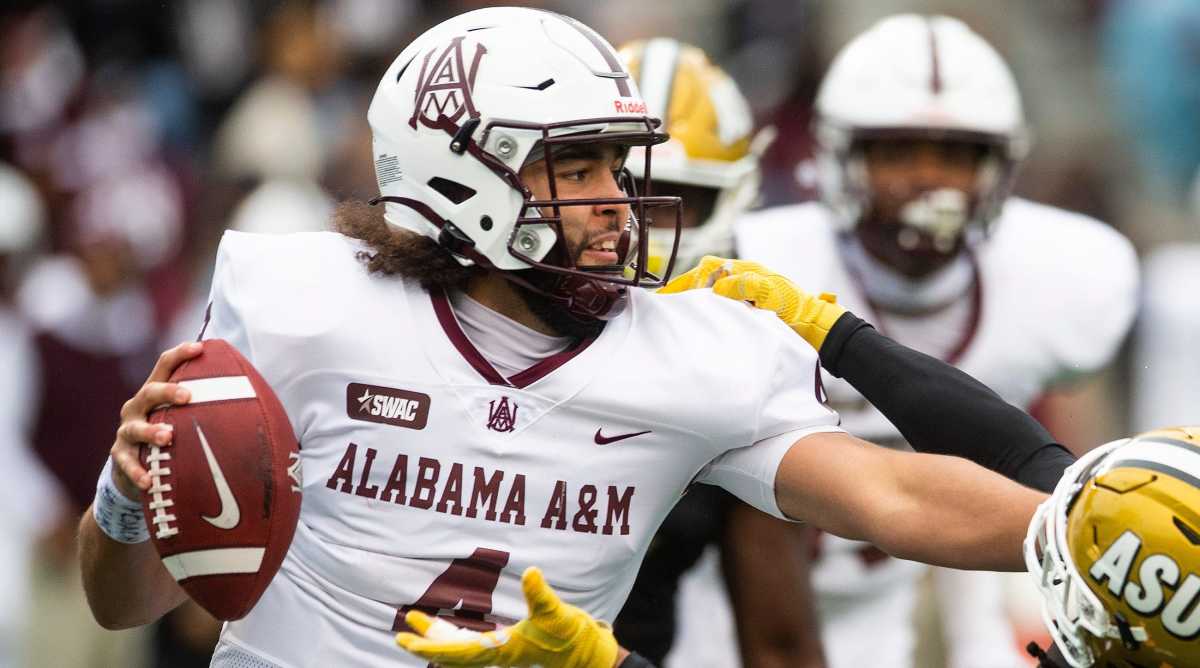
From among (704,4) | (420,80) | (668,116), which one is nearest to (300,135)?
(704,4)

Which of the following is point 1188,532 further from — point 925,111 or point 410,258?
point 925,111

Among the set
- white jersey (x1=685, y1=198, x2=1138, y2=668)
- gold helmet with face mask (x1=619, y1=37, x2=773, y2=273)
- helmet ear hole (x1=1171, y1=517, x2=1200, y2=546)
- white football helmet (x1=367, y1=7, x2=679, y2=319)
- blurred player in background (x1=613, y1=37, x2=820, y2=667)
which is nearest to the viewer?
helmet ear hole (x1=1171, y1=517, x2=1200, y2=546)

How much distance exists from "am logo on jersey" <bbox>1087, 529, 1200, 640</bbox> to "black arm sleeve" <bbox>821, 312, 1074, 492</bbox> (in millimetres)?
488

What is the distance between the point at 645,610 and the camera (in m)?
4.25

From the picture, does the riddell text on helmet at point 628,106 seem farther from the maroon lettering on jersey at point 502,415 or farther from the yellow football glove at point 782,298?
the maroon lettering on jersey at point 502,415

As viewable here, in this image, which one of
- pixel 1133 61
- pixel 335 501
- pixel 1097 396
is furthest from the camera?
pixel 1133 61

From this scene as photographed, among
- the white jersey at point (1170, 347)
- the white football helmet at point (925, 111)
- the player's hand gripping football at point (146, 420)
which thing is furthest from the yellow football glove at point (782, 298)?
the white jersey at point (1170, 347)

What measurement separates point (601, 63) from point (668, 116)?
149cm

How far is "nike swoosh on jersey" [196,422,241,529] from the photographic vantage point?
9.47 feet

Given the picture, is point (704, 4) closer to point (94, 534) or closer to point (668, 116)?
point (668, 116)

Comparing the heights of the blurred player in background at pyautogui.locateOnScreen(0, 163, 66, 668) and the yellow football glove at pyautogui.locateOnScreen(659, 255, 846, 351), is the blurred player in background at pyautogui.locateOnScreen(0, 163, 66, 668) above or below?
below

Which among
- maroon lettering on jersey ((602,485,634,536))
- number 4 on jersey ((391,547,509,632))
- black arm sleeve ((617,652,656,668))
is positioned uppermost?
maroon lettering on jersey ((602,485,634,536))

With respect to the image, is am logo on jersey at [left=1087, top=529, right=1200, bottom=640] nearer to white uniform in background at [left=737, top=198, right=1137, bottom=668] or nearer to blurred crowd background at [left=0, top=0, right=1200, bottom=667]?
white uniform in background at [left=737, top=198, right=1137, bottom=668]

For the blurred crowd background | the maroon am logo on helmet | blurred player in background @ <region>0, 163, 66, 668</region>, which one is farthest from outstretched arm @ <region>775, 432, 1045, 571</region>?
blurred player in background @ <region>0, 163, 66, 668</region>
